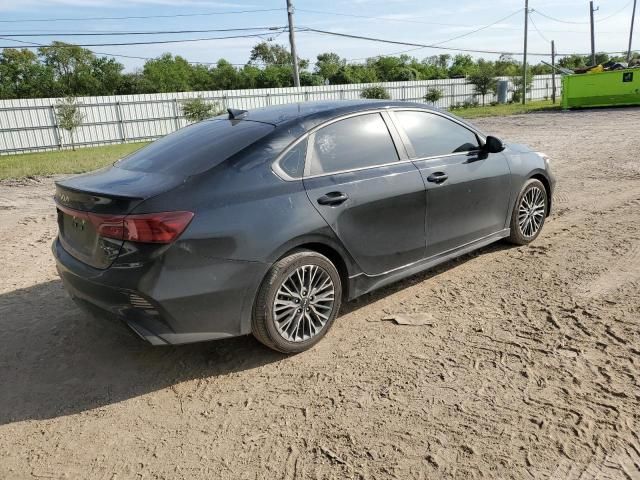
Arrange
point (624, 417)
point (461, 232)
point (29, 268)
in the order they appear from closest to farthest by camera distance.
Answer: point (624, 417) → point (461, 232) → point (29, 268)

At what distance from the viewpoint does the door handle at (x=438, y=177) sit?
4.21m

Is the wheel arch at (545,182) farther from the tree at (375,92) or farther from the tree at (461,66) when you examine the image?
the tree at (461,66)

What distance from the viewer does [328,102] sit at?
14.0ft

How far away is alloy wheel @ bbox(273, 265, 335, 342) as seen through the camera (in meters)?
3.44

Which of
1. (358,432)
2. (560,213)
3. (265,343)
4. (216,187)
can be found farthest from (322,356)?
(560,213)

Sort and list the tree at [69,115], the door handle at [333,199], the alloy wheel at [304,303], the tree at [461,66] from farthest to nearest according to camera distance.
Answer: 1. the tree at [461,66]
2. the tree at [69,115]
3. the door handle at [333,199]
4. the alloy wheel at [304,303]

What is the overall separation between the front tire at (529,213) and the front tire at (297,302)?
2424mm

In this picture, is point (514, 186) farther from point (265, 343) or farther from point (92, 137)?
point (92, 137)

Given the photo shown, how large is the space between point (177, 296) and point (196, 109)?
2665 centimetres

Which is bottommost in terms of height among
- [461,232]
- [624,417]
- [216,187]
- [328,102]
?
[624,417]

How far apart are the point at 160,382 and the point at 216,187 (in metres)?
1.27

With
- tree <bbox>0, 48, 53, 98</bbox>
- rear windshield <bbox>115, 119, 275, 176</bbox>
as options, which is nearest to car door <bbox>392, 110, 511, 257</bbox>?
rear windshield <bbox>115, 119, 275, 176</bbox>

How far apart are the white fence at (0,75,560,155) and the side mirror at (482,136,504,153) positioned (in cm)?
2457

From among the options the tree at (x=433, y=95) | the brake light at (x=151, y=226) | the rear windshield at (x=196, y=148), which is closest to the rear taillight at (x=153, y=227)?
the brake light at (x=151, y=226)
